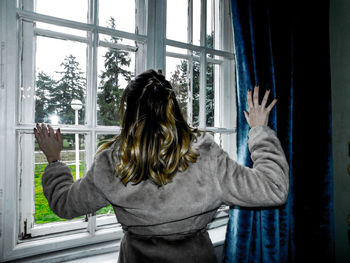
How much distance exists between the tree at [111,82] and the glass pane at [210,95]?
59cm

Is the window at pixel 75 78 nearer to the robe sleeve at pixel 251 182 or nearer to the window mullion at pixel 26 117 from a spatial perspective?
the window mullion at pixel 26 117

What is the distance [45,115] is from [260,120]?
39.3 inches

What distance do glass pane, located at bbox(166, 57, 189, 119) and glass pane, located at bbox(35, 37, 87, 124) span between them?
0.51 meters

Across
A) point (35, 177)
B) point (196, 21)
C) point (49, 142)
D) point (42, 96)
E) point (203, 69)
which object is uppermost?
point (196, 21)

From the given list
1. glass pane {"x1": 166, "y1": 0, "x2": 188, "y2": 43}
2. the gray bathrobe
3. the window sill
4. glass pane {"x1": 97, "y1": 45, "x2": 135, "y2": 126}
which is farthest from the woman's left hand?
glass pane {"x1": 166, "y1": 0, "x2": 188, "y2": 43}

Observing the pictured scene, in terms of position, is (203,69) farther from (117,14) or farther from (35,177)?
(35,177)

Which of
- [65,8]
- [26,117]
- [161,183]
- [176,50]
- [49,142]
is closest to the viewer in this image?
[161,183]

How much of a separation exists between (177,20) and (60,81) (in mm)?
801

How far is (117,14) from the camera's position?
1269mm

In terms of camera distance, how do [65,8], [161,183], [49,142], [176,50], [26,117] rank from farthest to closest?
[176,50] → [65,8] → [26,117] → [49,142] → [161,183]

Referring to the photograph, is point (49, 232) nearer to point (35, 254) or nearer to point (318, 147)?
point (35, 254)

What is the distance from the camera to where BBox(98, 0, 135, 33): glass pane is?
1.24 metres

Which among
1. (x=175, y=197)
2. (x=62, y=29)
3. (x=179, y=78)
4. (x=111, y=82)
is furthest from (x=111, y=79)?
(x=175, y=197)

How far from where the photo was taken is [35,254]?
1.01 m
